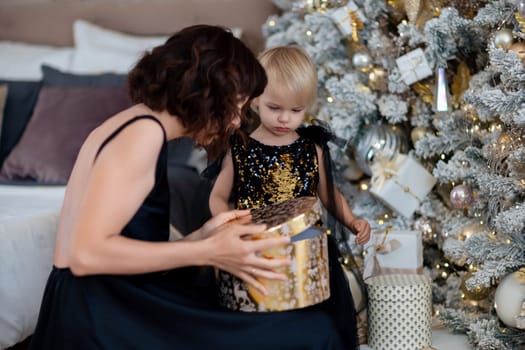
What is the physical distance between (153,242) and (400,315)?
829mm

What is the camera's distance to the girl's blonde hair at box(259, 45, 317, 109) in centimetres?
183

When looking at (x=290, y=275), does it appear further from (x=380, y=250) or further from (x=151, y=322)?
(x=380, y=250)

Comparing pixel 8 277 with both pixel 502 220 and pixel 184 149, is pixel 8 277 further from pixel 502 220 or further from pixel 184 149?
pixel 502 220

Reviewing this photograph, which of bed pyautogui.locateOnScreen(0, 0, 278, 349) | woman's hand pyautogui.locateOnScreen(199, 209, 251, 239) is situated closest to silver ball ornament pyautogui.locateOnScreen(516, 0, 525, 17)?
woman's hand pyautogui.locateOnScreen(199, 209, 251, 239)

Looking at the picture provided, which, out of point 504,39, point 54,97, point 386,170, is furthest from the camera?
point 54,97

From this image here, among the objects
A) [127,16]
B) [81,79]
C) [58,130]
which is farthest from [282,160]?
[127,16]

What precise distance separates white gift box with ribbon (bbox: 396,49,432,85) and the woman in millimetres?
896

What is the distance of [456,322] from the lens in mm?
2014

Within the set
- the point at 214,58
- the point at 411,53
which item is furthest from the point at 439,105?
the point at 214,58

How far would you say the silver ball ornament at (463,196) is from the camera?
2006 mm

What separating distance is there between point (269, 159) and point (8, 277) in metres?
0.75

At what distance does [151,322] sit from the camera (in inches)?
Answer: 51.9

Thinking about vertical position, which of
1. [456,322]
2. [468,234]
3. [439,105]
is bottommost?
[456,322]

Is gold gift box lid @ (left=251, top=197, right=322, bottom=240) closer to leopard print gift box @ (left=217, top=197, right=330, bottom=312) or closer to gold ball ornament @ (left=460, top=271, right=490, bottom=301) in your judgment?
leopard print gift box @ (left=217, top=197, right=330, bottom=312)
